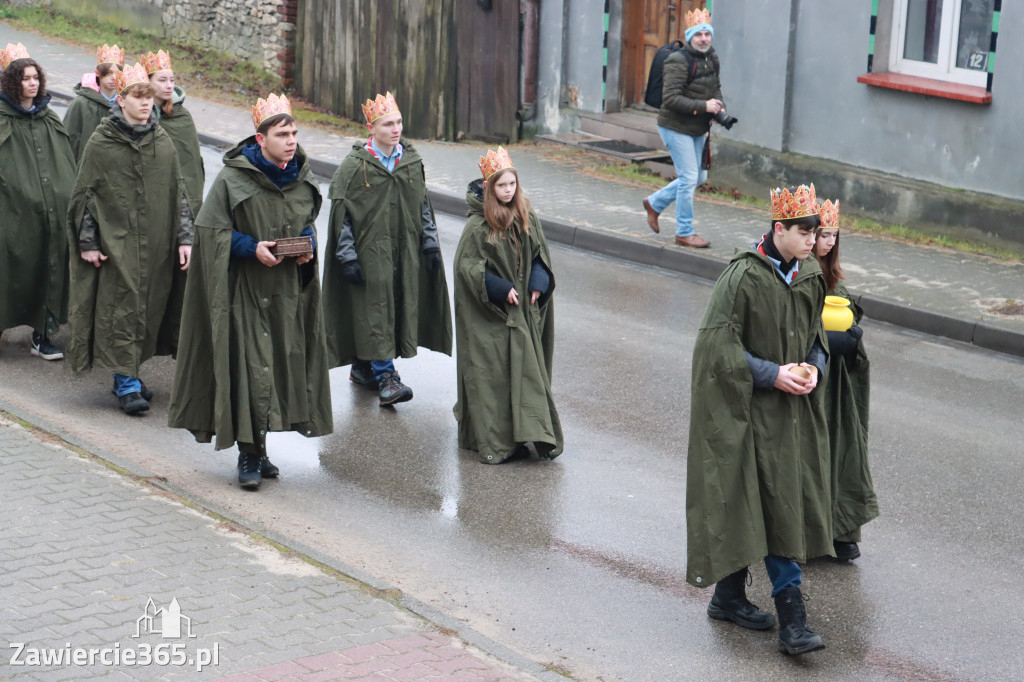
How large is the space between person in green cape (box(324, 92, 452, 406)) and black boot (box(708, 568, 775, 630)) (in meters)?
3.32

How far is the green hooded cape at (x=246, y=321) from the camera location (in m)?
7.37

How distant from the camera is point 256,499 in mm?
7406

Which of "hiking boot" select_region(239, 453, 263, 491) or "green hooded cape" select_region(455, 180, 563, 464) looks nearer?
"hiking boot" select_region(239, 453, 263, 491)

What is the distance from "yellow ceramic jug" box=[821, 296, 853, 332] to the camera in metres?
6.25

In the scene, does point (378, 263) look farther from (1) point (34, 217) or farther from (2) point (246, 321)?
(1) point (34, 217)

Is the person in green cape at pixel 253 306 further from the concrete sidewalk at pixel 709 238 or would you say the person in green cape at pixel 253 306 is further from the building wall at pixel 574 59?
the building wall at pixel 574 59

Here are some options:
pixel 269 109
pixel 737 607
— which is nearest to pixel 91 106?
pixel 269 109

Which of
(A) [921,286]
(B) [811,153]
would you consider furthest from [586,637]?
(B) [811,153]

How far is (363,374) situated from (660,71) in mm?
5229

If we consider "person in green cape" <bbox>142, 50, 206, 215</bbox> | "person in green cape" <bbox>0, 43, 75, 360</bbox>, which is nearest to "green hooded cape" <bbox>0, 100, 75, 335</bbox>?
"person in green cape" <bbox>0, 43, 75, 360</bbox>

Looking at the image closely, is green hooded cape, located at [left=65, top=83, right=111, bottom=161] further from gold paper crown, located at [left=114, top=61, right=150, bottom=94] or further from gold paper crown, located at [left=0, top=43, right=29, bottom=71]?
gold paper crown, located at [left=114, top=61, right=150, bottom=94]

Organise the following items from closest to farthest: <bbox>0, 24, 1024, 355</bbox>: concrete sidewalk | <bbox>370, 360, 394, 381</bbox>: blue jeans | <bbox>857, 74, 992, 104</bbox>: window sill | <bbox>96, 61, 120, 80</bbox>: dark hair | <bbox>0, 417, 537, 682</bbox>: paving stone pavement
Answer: <bbox>0, 417, 537, 682</bbox>: paving stone pavement → <bbox>370, 360, 394, 381</bbox>: blue jeans → <bbox>96, 61, 120, 80</bbox>: dark hair → <bbox>0, 24, 1024, 355</bbox>: concrete sidewalk → <bbox>857, 74, 992, 104</bbox>: window sill

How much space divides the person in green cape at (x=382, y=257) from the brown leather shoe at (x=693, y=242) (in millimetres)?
4486

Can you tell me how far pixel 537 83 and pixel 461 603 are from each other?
1260 cm
